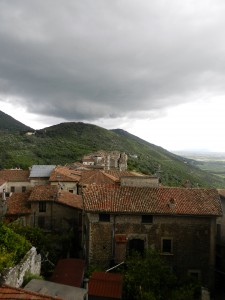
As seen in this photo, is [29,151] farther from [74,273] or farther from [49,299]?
[49,299]

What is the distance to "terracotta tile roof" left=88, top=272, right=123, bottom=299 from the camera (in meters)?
22.6

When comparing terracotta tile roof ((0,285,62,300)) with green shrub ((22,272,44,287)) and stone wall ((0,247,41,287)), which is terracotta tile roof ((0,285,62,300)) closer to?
stone wall ((0,247,41,287))

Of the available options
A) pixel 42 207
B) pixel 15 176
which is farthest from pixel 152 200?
pixel 15 176

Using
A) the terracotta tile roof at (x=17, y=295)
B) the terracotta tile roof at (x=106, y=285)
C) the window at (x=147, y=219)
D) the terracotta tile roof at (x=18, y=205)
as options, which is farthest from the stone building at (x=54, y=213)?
the terracotta tile roof at (x=17, y=295)

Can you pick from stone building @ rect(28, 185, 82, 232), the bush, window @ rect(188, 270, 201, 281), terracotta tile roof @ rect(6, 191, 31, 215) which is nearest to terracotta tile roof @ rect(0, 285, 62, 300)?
the bush

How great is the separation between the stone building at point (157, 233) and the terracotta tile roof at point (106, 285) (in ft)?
12.5

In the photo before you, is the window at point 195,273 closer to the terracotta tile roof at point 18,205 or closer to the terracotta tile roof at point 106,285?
the terracotta tile roof at point 106,285

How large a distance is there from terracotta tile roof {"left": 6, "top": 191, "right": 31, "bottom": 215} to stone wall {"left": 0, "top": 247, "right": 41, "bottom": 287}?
46.7ft

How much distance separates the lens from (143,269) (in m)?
24.0

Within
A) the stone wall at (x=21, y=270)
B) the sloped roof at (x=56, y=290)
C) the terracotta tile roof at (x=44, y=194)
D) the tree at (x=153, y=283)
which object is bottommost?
the tree at (x=153, y=283)

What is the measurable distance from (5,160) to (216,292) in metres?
81.7

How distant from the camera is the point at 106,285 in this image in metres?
23.2

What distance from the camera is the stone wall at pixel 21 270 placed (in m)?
16.5

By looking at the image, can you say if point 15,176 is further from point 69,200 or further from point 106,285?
point 106,285
